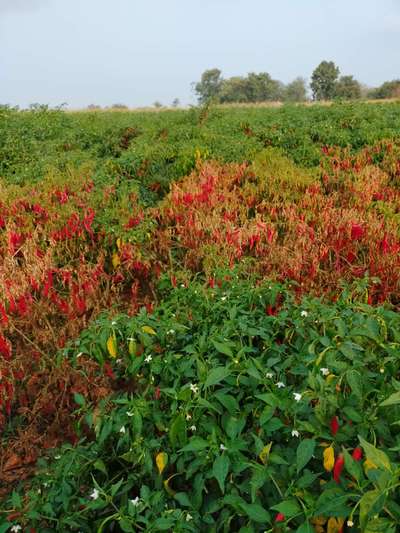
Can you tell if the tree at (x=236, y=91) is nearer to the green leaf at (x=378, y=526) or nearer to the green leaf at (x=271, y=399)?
the green leaf at (x=271, y=399)

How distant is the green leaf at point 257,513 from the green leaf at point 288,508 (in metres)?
0.09

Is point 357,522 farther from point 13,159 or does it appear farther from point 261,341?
point 13,159

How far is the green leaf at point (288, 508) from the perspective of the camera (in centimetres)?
161

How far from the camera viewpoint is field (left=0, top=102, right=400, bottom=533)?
191 centimetres

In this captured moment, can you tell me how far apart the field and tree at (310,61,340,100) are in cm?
5160

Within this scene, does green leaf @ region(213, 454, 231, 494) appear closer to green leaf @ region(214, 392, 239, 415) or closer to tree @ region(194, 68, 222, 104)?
green leaf @ region(214, 392, 239, 415)

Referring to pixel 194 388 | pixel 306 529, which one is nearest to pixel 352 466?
pixel 306 529

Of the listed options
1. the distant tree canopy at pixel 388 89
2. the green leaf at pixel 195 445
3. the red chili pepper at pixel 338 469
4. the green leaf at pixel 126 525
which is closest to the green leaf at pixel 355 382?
the red chili pepper at pixel 338 469

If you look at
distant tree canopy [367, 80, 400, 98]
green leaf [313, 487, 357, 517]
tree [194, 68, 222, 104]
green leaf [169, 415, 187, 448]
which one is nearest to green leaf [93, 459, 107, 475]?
green leaf [169, 415, 187, 448]

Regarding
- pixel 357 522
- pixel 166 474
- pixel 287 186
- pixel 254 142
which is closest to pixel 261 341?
pixel 166 474

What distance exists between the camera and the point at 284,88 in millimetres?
79438

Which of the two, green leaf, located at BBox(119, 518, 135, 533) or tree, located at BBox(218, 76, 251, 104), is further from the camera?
tree, located at BBox(218, 76, 251, 104)

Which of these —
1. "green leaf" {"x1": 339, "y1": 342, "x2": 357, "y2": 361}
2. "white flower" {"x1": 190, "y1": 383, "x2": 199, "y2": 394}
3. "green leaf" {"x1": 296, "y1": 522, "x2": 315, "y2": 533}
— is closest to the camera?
"green leaf" {"x1": 296, "y1": 522, "x2": 315, "y2": 533}

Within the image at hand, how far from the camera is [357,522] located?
1.71 m
